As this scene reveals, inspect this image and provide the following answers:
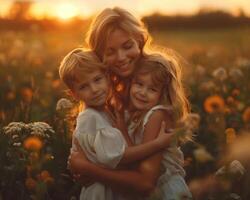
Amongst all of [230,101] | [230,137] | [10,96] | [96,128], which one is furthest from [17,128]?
[10,96]

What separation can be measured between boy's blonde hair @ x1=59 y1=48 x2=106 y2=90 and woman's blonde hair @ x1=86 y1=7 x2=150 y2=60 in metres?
0.20

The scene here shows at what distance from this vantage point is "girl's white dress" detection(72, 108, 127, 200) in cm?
389

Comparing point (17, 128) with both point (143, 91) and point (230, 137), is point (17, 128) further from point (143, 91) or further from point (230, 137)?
point (230, 137)

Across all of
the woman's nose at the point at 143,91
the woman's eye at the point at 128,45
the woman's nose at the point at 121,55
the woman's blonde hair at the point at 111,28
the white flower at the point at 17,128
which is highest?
the woman's blonde hair at the point at 111,28

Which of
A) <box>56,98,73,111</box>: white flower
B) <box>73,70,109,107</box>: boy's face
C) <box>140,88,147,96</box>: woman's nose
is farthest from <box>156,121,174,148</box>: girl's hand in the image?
<box>56,98,73,111</box>: white flower

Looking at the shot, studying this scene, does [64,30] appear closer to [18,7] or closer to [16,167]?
[18,7]

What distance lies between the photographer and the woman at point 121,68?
3902 mm

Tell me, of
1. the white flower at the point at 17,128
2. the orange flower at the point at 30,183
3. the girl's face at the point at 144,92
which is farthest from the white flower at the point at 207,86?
the orange flower at the point at 30,183

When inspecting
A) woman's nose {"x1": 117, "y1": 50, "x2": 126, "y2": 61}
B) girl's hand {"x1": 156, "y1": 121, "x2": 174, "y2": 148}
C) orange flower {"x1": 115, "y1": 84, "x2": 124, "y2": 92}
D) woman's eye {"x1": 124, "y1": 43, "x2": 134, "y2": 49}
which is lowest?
girl's hand {"x1": 156, "y1": 121, "x2": 174, "y2": 148}

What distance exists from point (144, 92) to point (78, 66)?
0.36 m

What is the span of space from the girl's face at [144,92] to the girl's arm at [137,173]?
0.14 metres

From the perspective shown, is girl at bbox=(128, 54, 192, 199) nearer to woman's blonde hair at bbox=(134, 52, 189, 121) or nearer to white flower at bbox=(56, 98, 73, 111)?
woman's blonde hair at bbox=(134, 52, 189, 121)

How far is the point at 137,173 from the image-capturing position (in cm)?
392

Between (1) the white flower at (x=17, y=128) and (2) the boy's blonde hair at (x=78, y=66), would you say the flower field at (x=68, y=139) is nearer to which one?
(1) the white flower at (x=17, y=128)
